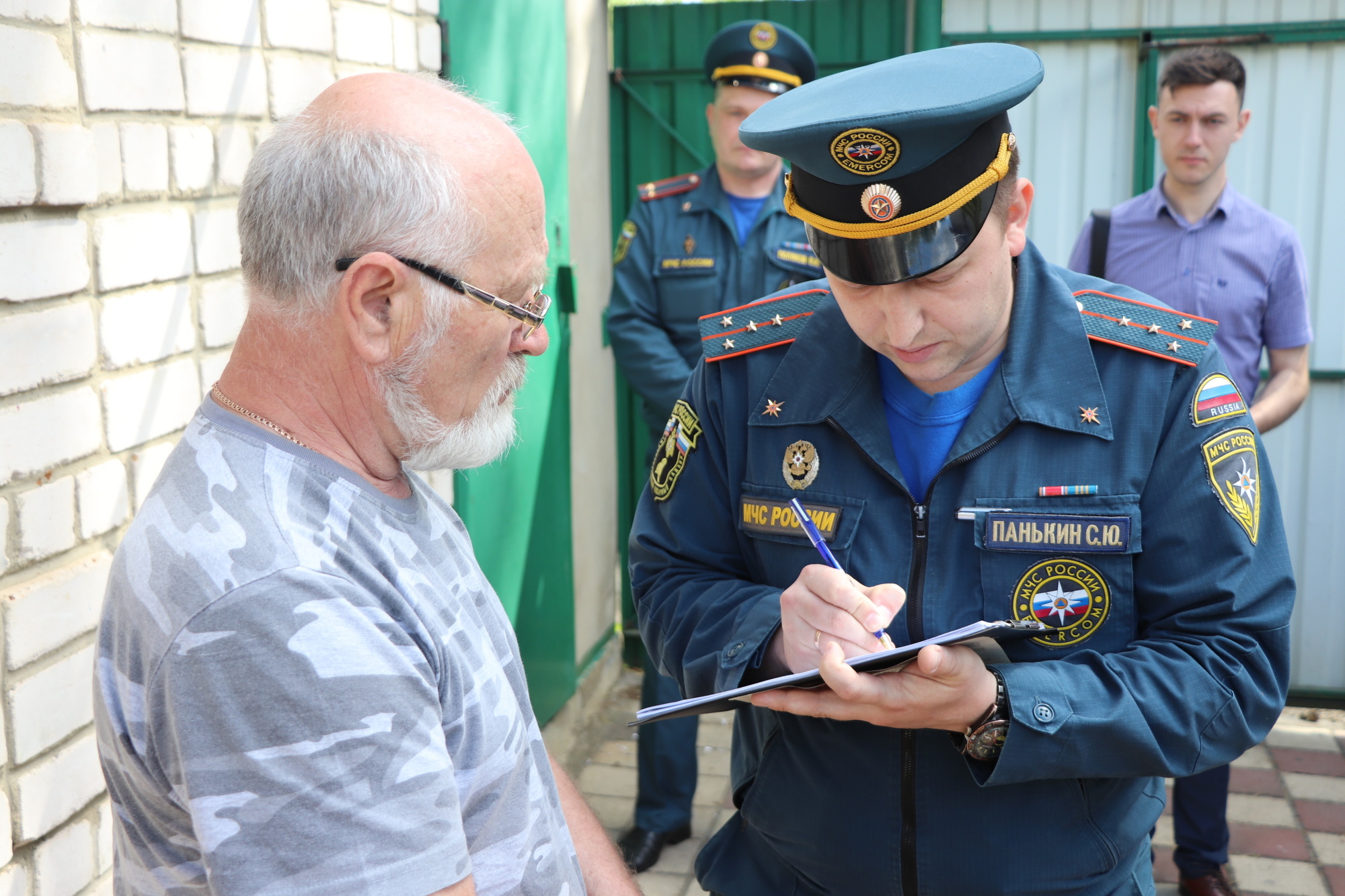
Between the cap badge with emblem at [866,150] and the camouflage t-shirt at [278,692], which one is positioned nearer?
the camouflage t-shirt at [278,692]

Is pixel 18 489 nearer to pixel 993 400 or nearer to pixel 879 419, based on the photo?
pixel 879 419

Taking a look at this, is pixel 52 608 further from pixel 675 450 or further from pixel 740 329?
pixel 740 329

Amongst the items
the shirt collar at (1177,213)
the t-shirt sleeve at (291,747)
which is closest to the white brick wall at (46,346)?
the t-shirt sleeve at (291,747)

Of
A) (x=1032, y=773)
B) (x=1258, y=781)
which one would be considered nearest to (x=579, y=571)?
(x=1258, y=781)

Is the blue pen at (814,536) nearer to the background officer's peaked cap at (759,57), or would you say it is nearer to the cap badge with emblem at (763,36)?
the background officer's peaked cap at (759,57)

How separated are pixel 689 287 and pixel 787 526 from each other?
2.43m

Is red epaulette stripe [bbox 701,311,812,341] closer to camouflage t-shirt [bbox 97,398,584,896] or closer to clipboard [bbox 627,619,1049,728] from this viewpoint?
clipboard [bbox 627,619,1049,728]

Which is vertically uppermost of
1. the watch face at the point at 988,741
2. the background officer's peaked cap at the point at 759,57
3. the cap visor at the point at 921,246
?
the background officer's peaked cap at the point at 759,57

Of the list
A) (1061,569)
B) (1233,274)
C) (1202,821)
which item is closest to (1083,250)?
(1233,274)

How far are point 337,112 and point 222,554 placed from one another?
20.1 inches

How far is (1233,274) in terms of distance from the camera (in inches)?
149

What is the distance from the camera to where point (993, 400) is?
63.9 inches

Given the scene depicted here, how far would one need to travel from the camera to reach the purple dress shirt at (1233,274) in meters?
3.76

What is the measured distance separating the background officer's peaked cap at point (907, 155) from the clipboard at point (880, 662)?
484 mm
